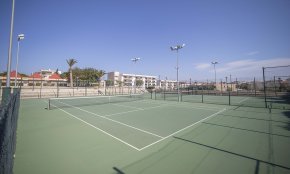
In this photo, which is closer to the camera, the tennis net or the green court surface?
the green court surface

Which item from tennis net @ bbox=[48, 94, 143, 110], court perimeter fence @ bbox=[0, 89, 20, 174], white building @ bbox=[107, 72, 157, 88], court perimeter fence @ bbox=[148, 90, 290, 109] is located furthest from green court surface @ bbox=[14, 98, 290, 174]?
white building @ bbox=[107, 72, 157, 88]

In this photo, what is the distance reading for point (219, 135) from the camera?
6969mm

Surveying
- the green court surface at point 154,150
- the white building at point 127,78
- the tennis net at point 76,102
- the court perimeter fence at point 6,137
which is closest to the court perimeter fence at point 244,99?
the tennis net at point 76,102

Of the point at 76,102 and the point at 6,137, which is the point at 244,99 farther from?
the point at 6,137

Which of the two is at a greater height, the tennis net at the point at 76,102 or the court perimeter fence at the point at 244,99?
the court perimeter fence at the point at 244,99

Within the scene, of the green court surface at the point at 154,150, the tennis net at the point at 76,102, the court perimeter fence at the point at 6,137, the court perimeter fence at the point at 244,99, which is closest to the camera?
the court perimeter fence at the point at 6,137

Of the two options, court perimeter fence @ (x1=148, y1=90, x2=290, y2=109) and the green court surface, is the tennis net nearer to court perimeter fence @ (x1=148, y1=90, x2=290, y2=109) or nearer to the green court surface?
court perimeter fence @ (x1=148, y1=90, x2=290, y2=109)

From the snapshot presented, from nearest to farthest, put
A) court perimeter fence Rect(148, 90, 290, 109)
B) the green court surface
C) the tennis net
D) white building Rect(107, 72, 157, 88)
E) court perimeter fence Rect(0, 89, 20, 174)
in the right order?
court perimeter fence Rect(0, 89, 20, 174) → the green court surface → court perimeter fence Rect(148, 90, 290, 109) → the tennis net → white building Rect(107, 72, 157, 88)

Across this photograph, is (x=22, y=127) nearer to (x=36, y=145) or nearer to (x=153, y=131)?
(x=36, y=145)

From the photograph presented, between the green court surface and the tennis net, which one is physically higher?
the tennis net

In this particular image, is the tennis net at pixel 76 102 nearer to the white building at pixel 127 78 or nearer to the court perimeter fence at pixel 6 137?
the court perimeter fence at pixel 6 137

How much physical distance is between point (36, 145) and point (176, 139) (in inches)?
219

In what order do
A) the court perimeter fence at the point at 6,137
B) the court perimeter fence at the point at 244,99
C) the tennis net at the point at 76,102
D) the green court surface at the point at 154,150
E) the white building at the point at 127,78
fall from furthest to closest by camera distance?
the white building at the point at 127,78 → the tennis net at the point at 76,102 → the court perimeter fence at the point at 244,99 → the green court surface at the point at 154,150 → the court perimeter fence at the point at 6,137

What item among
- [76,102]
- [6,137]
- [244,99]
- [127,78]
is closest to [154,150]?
[6,137]
